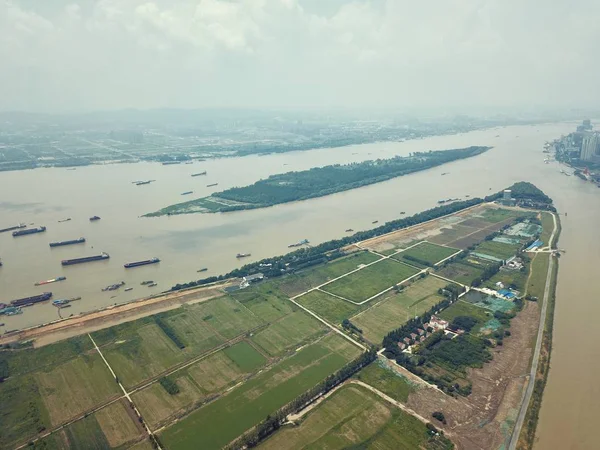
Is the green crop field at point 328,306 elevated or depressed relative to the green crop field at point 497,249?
elevated

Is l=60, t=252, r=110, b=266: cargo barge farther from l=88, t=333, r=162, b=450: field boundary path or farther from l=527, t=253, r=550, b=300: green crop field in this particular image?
l=527, t=253, r=550, b=300: green crop field

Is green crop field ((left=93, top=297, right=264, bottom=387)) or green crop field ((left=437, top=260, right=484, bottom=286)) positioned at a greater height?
green crop field ((left=93, top=297, right=264, bottom=387))

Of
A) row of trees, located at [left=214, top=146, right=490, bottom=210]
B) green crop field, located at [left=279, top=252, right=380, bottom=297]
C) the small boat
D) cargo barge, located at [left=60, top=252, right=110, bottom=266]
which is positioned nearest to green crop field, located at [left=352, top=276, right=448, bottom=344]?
green crop field, located at [left=279, top=252, right=380, bottom=297]

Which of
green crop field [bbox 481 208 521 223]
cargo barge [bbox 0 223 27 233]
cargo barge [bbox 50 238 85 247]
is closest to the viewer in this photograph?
cargo barge [bbox 50 238 85 247]

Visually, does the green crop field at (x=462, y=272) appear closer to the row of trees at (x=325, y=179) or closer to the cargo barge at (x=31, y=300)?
the row of trees at (x=325, y=179)

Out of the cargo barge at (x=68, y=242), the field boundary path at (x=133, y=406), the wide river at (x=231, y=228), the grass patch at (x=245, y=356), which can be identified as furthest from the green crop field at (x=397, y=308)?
the cargo barge at (x=68, y=242)

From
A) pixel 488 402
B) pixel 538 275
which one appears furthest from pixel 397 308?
pixel 538 275

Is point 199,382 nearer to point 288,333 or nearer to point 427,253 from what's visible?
point 288,333
